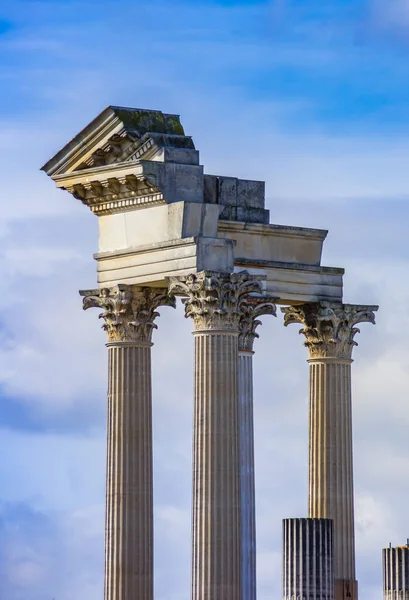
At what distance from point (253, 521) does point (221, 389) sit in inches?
214

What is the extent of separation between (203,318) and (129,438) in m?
5.65

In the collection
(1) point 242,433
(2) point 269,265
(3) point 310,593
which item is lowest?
(3) point 310,593

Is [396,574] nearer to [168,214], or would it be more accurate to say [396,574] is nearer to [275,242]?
[275,242]

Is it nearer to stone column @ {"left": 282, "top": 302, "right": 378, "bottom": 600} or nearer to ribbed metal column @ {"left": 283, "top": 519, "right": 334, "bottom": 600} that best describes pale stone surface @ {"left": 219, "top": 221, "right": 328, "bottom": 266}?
stone column @ {"left": 282, "top": 302, "right": 378, "bottom": 600}

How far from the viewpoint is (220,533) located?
8731 cm

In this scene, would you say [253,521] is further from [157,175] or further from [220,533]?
[157,175]

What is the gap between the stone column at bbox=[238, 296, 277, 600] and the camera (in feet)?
296

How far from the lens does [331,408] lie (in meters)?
94.3

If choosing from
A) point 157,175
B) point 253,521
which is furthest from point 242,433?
point 157,175

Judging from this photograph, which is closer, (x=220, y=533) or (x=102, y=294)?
(x=220, y=533)

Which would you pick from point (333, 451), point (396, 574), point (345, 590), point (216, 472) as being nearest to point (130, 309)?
point (216, 472)

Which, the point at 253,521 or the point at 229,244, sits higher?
the point at 229,244

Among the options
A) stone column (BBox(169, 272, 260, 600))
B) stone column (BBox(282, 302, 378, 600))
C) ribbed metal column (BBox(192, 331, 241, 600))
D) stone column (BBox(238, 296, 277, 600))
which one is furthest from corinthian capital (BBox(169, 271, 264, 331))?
stone column (BBox(282, 302, 378, 600))

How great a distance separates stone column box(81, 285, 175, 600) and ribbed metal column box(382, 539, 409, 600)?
8187mm
